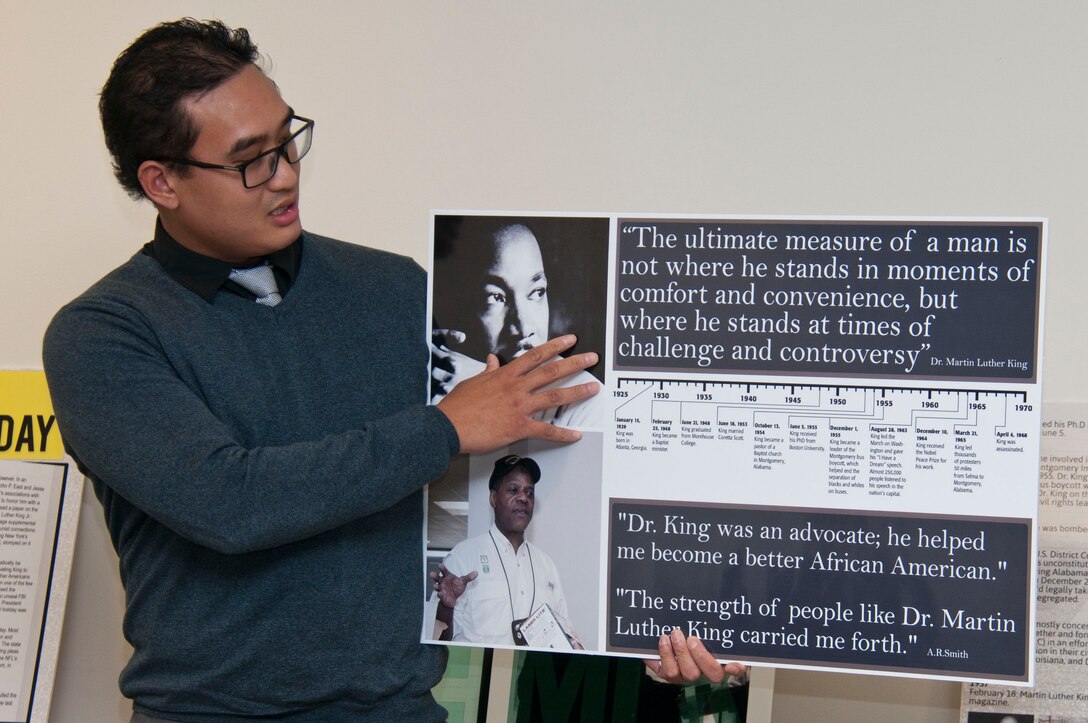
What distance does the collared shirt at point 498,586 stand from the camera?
1.51m

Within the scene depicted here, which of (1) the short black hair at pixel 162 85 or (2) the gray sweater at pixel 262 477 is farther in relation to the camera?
(1) the short black hair at pixel 162 85

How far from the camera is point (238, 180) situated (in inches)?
54.2

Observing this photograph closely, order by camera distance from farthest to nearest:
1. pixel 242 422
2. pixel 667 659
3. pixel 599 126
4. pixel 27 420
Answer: pixel 27 420
pixel 599 126
pixel 667 659
pixel 242 422

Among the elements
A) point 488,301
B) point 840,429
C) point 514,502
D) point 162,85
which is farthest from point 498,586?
point 162,85

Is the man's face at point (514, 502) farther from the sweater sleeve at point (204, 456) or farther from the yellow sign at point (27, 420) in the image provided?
the yellow sign at point (27, 420)

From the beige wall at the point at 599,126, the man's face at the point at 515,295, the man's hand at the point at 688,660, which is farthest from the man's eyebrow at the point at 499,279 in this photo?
the beige wall at the point at 599,126

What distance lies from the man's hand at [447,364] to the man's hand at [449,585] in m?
0.26

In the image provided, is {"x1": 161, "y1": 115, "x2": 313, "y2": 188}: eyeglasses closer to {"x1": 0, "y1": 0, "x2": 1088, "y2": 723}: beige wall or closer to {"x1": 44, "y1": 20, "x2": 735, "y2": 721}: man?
{"x1": 44, "y1": 20, "x2": 735, "y2": 721}: man

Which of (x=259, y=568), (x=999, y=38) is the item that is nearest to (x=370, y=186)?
→ (x=259, y=568)

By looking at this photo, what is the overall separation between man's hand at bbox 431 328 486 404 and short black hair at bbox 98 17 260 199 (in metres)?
0.43

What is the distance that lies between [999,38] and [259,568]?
A: 71.7 inches

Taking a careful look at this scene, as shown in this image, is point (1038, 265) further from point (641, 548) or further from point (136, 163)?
point (136, 163)

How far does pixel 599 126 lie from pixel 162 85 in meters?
1.14

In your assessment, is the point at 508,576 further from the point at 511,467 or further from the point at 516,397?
the point at 516,397
